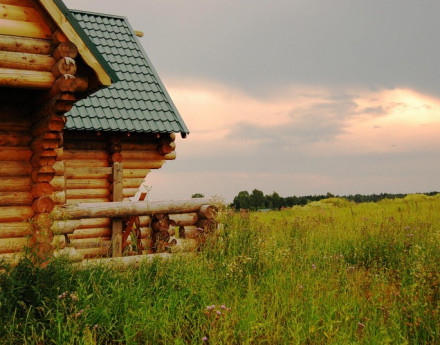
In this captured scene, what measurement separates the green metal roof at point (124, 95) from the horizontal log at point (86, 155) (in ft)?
2.62

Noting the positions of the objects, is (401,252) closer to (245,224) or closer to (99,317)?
(245,224)

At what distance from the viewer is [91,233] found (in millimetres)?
11945

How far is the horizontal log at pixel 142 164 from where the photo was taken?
1260cm

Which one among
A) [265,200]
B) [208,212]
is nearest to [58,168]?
[208,212]

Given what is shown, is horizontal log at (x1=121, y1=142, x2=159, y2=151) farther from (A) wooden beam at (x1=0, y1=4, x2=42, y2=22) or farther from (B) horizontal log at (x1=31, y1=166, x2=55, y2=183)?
(A) wooden beam at (x1=0, y1=4, x2=42, y2=22)

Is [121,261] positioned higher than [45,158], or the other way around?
[45,158]

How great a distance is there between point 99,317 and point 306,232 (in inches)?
236

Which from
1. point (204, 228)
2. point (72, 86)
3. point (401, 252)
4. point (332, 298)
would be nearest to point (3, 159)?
point (72, 86)

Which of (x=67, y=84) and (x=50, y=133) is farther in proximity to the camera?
(x=50, y=133)

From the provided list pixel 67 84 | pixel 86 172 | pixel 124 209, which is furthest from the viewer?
pixel 86 172

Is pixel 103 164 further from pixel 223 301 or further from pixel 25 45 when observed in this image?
pixel 223 301

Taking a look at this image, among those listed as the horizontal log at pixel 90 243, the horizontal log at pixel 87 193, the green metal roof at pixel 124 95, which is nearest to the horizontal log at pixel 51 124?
the horizontal log at pixel 90 243

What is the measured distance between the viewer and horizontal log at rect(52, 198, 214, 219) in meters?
8.41

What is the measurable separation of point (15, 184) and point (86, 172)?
336cm
